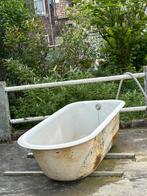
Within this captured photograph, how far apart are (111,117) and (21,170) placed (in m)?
1.22

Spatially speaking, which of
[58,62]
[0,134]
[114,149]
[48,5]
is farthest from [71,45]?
[48,5]

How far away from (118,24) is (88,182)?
561cm

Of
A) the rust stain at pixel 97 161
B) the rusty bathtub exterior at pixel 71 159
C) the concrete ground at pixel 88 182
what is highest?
the rusty bathtub exterior at pixel 71 159

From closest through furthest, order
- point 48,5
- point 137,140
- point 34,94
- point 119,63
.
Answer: point 137,140, point 34,94, point 119,63, point 48,5

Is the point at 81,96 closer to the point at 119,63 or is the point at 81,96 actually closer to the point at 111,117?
the point at 111,117

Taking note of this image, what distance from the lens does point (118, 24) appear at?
366 inches

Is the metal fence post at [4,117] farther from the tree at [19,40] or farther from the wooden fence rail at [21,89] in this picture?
the tree at [19,40]

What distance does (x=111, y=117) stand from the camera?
191 inches

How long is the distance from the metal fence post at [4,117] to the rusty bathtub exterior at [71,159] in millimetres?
2002

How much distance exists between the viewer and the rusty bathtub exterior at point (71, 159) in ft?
13.2

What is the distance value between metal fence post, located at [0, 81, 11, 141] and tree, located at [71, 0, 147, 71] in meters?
3.77

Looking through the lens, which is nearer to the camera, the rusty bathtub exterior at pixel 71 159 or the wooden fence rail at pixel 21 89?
the rusty bathtub exterior at pixel 71 159

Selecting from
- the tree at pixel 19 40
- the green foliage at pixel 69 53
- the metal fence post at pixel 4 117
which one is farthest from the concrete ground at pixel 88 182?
the green foliage at pixel 69 53

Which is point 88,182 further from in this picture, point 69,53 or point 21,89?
point 69,53
